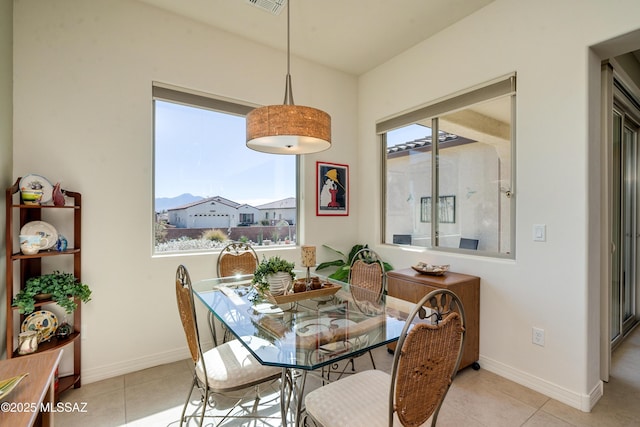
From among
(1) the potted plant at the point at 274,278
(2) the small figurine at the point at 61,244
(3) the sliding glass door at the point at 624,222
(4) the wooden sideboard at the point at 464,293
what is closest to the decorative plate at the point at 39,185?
(2) the small figurine at the point at 61,244

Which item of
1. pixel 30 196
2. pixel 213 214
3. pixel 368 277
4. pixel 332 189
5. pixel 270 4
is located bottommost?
pixel 368 277

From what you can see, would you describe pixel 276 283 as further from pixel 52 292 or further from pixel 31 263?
pixel 31 263

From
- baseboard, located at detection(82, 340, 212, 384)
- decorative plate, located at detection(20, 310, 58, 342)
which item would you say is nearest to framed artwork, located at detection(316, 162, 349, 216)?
baseboard, located at detection(82, 340, 212, 384)

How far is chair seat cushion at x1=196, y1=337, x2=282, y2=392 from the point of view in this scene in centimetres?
158

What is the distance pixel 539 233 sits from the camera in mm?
2258

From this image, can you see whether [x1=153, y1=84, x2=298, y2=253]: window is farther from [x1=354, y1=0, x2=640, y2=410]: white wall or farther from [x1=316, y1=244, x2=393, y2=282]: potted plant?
[x1=354, y1=0, x2=640, y2=410]: white wall

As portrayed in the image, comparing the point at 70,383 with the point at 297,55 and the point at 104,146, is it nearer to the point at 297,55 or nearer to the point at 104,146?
the point at 104,146

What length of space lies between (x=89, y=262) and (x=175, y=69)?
182 cm

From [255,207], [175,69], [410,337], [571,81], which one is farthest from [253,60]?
[410,337]

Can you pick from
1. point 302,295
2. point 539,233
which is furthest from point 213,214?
point 539,233

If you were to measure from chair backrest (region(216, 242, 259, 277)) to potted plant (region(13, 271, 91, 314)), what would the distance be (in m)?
1.03

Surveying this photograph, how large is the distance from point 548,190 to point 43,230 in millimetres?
3618

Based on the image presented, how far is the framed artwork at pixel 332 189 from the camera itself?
11.9ft

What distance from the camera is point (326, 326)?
64.3 inches
